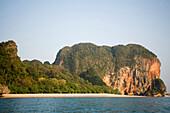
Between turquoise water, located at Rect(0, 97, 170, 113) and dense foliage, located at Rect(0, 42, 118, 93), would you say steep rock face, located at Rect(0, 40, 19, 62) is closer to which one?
dense foliage, located at Rect(0, 42, 118, 93)

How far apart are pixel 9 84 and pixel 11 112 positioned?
68.4m

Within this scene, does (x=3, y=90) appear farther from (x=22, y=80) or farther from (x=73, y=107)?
(x=73, y=107)

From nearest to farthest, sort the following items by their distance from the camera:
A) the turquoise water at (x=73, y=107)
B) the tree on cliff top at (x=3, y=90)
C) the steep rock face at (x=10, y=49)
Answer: the turquoise water at (x=73, y=107)
the tree on cliff top at (x=3, y=90)
the steep rock face at (x=10, y=49)

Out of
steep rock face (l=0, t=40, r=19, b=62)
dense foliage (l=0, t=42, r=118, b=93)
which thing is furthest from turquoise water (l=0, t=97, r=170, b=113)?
steep rock face (l=0, t=40, r=19, b=62)

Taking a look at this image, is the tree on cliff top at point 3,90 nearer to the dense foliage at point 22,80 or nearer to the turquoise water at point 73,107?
the dense foliage at point 22,80

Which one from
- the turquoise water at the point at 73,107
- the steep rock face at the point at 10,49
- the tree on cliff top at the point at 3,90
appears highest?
the steep rock face at the point at 10,49

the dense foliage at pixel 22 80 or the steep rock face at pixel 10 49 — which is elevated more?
the steep rock face at pixel 10 49

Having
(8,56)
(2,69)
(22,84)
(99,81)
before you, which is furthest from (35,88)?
(99,81)

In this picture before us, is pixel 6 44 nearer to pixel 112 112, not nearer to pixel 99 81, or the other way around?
pixel 99 81

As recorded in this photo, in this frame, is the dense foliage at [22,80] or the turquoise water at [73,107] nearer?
the turquoise water at [73,107]

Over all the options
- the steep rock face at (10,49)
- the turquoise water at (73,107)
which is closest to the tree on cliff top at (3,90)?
the turquoise water at (73,107)

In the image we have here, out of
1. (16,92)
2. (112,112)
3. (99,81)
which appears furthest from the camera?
(99,81)

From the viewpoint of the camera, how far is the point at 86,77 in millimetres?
177250

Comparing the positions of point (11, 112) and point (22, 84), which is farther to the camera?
point (22, 84)
